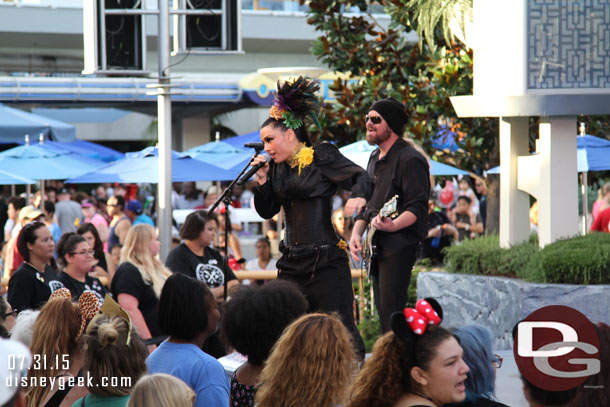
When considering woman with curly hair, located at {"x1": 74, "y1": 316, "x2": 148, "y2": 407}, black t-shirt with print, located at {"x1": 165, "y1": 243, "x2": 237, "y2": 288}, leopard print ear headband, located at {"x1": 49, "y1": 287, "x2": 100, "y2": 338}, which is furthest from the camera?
black t-shirt with print, located at {"x1": 165, "y1": 243, "x2": 237, "y2": 288}

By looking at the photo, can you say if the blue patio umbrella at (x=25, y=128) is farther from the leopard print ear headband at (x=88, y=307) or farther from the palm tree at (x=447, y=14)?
the leopard print ear headband at (x=88, y=307)

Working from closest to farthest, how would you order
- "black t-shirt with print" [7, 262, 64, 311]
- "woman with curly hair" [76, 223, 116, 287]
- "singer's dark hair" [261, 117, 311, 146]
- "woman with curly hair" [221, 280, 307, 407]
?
"woman with curly hair" [221, 280, 307, 407] < "singer's dark hair" [261, 117, 311, 146] < "black t-shirt with print" [7, 262, 64, 311] < "woman with curly hair" [76, 223, 116, 287]

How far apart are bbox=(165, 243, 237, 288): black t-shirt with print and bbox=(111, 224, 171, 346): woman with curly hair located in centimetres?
24

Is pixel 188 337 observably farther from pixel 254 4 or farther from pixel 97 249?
pixel 254 4

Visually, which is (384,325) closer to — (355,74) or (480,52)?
(480,52)

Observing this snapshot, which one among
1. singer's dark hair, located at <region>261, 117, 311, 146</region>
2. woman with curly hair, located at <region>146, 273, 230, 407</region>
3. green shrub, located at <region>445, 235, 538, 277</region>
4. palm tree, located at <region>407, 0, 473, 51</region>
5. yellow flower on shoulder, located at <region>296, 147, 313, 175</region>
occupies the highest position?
palm tree, located at <region>407, 0, 473, 51</region>

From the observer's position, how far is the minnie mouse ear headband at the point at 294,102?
526cm

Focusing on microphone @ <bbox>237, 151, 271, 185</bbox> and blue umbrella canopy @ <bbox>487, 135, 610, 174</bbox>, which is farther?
blue umbrella canopy @ <bbox>487, 135, 610, 174</bbox>

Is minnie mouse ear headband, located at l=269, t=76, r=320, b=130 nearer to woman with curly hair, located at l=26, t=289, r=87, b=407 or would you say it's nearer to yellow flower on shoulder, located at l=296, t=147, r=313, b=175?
yellow flower on shoulder, located at l=296, t=147, r=313, b=175

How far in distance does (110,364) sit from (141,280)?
9.43ft

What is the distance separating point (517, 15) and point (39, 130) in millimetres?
15012

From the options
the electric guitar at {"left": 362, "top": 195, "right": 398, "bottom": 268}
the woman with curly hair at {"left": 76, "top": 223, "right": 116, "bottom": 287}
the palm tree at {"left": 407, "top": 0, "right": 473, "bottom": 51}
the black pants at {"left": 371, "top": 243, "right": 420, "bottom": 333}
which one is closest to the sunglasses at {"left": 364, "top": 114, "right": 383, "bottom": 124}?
the electric guitar at {"left": 362, "top": 195, "right": 398, "bottom": 268}

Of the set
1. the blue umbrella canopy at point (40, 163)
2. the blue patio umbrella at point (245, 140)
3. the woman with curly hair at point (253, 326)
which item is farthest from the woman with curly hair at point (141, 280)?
the blue umbrella canopy at point (40, 163)

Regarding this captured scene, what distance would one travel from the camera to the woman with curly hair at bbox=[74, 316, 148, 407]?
11.9ft
